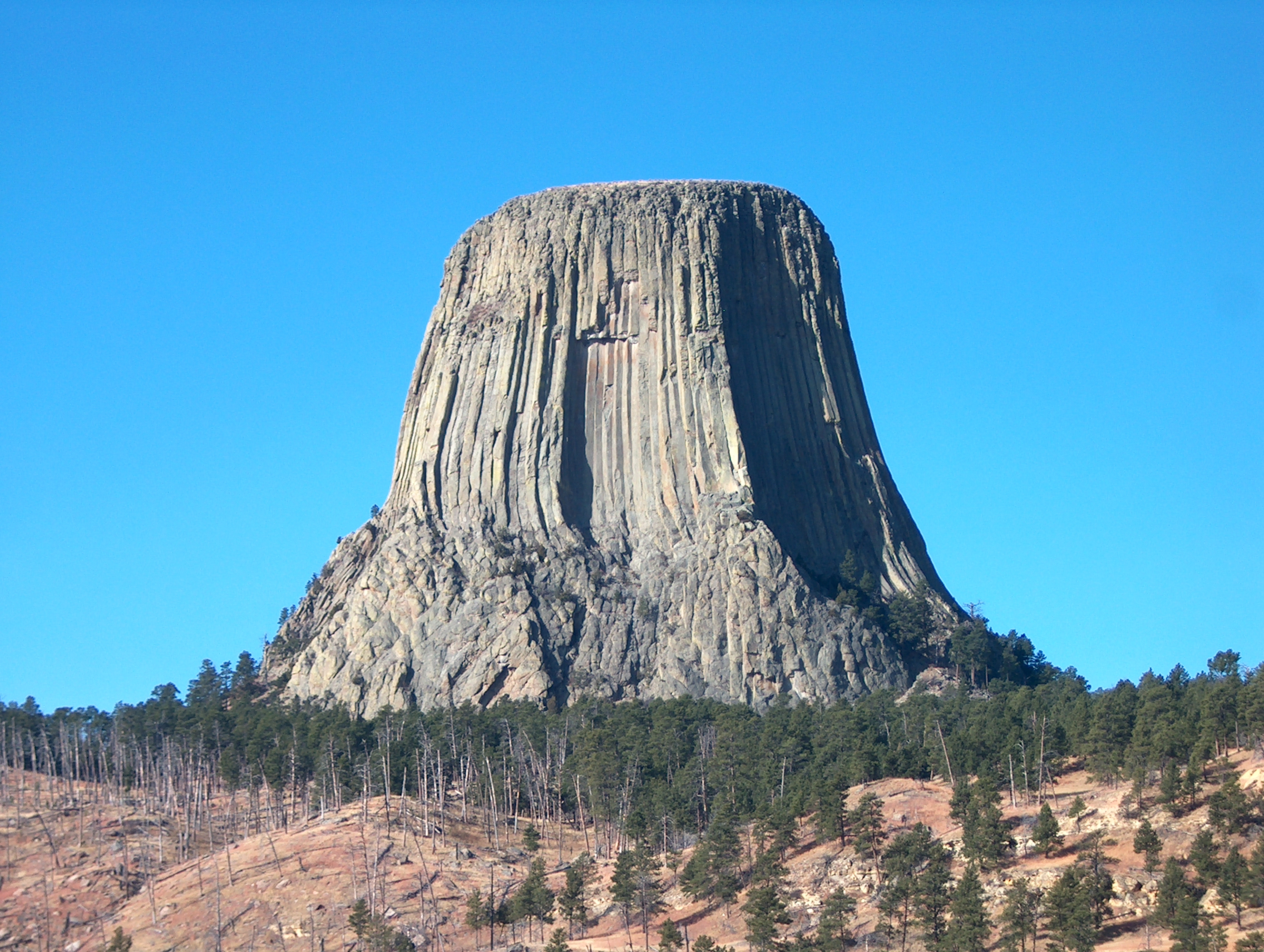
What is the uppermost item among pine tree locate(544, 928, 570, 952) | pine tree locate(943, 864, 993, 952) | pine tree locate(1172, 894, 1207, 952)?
pine tree locate(544, 928, 570, 952)

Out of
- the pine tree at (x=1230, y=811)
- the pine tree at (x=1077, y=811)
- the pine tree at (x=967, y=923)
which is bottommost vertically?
the pine tree at (x=967, y=923)

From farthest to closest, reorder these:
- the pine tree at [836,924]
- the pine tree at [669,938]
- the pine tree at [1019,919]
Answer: the pine tree at [669,938] → the pine tree at [836,924] → the pine tree at [1019,919]

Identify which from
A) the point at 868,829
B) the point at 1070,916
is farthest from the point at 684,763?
the point at 1070,916

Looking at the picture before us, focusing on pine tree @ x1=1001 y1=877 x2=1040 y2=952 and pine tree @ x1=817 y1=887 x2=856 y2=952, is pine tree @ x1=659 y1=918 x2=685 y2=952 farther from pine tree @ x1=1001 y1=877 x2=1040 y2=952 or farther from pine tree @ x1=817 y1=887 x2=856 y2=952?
pine tree @ x1=1001 y1=877 x2=1040 y2=952

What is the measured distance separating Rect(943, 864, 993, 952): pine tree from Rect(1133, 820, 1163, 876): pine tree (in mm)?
6984

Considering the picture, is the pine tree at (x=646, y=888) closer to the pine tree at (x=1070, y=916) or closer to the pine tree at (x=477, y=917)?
the pine tree at (x=477, y=917)

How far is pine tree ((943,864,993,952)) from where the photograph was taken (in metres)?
68.7

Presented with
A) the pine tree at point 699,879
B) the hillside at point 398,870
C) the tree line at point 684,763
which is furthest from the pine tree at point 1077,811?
the pine tree at point 699,879

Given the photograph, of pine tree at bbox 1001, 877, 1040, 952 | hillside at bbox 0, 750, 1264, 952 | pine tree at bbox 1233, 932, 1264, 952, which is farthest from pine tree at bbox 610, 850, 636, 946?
pine tree at bbox 1233, 932, 1264, 952

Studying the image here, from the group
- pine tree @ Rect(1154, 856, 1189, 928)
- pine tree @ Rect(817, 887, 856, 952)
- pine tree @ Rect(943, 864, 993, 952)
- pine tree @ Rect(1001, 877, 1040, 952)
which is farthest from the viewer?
pine tree @ Rect(817, 887, 856, 952)

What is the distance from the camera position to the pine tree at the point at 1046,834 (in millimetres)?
77000

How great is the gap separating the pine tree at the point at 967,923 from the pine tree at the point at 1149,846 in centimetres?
698

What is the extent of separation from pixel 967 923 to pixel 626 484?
6469cm

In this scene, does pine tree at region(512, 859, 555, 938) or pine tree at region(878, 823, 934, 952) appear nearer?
pine tree at region(878, 823, 934, 952)
